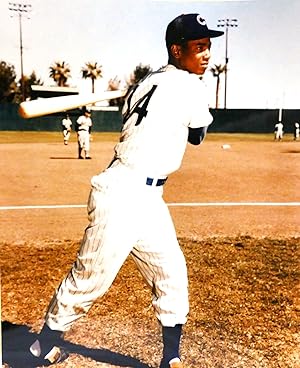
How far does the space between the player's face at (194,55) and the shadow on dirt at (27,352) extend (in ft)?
2.80

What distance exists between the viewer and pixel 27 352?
1734 millimetres

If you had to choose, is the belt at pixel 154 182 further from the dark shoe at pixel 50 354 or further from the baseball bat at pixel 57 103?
the dark shoe at pixel 50 354

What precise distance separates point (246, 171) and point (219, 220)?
0.85 ft

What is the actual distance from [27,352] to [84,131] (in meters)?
0.75

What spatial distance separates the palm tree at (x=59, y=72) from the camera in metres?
1.78

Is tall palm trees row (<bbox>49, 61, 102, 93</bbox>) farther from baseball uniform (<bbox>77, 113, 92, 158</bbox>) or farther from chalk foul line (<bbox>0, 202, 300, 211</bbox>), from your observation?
chalk foul line (<bbox>0, 202, 300, 211</bbox>)

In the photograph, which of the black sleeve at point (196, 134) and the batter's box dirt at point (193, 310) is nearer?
the black sleeve at point (196, 134)

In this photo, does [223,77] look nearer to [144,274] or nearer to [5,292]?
[144,274]

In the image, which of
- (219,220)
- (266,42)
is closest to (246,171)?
(219,220)

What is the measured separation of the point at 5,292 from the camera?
6.36 feet

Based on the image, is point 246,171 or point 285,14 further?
point 246,171

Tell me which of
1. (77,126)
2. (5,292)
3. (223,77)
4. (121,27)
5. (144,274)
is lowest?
(5,292)

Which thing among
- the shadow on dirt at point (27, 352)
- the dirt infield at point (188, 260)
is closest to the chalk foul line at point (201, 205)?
the dirt infield at point (188, 260)

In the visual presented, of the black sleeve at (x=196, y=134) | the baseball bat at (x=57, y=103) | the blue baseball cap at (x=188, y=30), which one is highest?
the blue baseball cap at (x=188, y=30)
